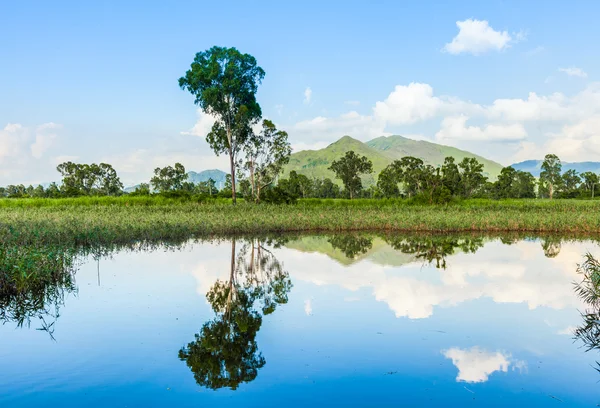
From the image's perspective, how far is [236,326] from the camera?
10.5 meters

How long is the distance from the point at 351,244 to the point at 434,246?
4477 mm

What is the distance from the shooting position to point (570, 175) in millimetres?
106375

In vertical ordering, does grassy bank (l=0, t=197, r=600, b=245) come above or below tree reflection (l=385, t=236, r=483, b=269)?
above

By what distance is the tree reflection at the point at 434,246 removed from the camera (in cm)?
2138

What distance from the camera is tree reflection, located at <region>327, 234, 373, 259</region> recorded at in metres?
23.0

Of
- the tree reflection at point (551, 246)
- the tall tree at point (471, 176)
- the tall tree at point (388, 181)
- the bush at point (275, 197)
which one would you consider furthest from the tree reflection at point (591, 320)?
the tall tree at point (388, 181)

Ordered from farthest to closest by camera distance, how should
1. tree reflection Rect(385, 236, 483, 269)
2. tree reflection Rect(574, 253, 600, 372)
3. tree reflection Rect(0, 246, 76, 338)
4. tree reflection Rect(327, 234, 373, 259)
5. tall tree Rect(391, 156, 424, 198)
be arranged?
1. tall tree Rect(391, 156, 424, 198)
2. tree reflection Rect(327, 234, 373, 259)
3. tree reflection Rect(385, 236, 483, 269)
4. tree reflection Rect(0, 246, 76, 338)
5. tree reflection Rect(574, 253, 600, 372)

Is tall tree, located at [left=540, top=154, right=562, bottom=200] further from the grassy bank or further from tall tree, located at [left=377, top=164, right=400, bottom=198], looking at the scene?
the grassy bank

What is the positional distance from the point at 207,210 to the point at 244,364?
28533mm

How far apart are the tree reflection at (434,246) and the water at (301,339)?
115 inches

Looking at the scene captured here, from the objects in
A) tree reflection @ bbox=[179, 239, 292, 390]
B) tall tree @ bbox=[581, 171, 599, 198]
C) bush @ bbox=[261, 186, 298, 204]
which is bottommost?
tree reflection @ bbox=[179, 239, 292, 390]

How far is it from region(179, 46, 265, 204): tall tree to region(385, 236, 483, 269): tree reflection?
21835mm

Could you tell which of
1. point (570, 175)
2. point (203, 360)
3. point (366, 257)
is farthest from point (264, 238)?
point (570, 175)

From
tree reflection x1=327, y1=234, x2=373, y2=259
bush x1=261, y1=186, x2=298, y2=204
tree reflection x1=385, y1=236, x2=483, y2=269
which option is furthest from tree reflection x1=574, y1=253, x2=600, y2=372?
bush x1=261, y1=186, x2=298, y2=204
